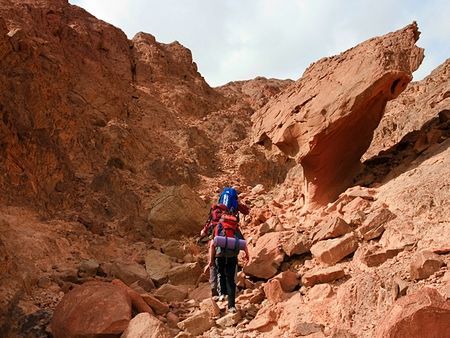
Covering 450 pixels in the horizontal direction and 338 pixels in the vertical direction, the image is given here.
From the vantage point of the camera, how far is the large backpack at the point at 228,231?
6.58 m

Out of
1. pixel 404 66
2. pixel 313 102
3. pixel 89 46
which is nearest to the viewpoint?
pixel 404 66

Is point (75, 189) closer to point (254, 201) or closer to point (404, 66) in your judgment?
point (254, 201)

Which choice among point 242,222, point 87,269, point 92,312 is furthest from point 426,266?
point 242,222

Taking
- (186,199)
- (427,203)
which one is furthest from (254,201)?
(427,203)

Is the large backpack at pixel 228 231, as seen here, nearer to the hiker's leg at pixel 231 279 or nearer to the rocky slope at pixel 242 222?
the hiker's leg at pixel 231 279

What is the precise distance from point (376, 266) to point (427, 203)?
1258 millimetres

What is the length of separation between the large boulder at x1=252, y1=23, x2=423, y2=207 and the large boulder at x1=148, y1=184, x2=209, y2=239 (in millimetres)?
2460

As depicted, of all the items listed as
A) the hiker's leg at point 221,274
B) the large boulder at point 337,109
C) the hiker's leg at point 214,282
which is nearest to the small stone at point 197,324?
the hiker's leg at point 221,274

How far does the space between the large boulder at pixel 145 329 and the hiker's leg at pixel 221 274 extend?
151cm

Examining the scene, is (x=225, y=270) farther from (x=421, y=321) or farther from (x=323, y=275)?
(x=421, y=321)

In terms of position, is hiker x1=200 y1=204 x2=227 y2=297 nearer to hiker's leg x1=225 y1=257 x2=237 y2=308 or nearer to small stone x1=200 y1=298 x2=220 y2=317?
hiker's leg x1=225 y1=257 x2=237 y2=308

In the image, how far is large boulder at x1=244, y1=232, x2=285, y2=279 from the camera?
698 cm

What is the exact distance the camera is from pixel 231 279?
254 inches

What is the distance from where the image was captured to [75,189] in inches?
406
